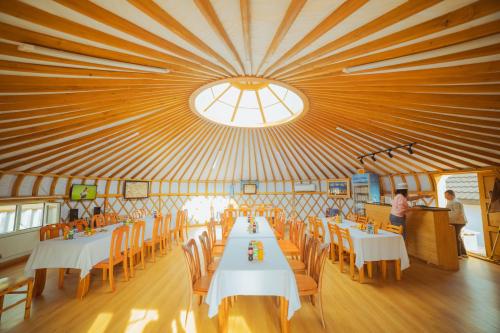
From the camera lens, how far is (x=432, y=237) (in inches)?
159

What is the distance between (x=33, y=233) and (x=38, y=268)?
2927 millimetres

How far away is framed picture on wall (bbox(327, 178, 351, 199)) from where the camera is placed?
7.77 metres

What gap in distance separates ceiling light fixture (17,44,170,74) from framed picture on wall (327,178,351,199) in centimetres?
730

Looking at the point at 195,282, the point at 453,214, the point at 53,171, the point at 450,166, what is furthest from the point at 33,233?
the point at 450,166

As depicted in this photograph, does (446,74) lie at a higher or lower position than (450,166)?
higher

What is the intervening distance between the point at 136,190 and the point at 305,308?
7.27 metres

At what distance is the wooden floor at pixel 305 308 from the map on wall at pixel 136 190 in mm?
4284

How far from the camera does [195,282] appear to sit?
2.55m

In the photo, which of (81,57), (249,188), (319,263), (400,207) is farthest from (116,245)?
(249,188)

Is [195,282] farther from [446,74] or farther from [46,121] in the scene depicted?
[446,74]

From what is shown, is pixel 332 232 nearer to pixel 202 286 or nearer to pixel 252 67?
pixel 202 286

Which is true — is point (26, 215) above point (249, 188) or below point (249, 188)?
below

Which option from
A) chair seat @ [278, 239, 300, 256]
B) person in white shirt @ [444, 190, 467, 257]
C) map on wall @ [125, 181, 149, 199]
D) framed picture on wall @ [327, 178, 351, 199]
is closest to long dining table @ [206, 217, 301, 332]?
chair seat @ [278, 239, 300, 256]

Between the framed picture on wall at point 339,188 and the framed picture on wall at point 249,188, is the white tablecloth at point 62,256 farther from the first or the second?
the framed picture on wall at point 339,188
